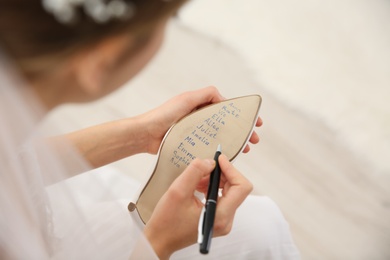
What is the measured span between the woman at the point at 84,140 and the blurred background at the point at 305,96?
0.30 metres

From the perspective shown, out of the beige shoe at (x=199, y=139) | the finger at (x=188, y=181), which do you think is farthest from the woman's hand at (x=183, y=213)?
the beige shoe at (x=199, y=139)

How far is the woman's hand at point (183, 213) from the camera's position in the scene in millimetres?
563

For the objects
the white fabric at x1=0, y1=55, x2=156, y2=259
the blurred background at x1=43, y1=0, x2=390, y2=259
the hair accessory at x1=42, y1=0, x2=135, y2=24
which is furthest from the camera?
the blurred background at x1=43, y1=0, x2=390, y2=259

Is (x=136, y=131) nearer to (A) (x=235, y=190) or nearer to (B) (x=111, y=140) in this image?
(B) (x=111, y=140)

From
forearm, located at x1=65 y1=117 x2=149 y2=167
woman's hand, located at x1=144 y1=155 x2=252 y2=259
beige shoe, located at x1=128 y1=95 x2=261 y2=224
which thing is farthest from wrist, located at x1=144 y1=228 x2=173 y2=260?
forearm, located at x1=65 y1=117 x2=149 y2=167

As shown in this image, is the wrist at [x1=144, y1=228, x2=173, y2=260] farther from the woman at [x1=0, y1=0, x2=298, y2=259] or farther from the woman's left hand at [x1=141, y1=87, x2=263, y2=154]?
the woman's left hand at [x1=141, y1=87, x2=263, y2=154]

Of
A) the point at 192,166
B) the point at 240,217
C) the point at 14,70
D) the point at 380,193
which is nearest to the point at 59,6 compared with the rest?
the point at 14,70

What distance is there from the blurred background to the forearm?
263 millimetres

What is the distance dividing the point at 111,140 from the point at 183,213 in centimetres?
23

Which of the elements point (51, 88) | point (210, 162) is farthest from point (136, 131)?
point (51, 88)

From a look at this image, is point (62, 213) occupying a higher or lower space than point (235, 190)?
lower

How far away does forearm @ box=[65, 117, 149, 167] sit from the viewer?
720 mm

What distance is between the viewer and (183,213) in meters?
0.57

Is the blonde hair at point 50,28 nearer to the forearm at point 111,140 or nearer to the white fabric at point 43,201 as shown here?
the white fabric at point 43,201
